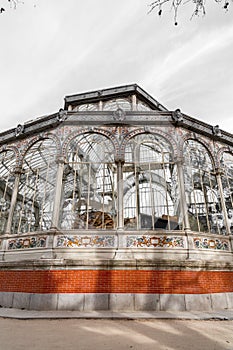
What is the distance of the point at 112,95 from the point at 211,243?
10.2m

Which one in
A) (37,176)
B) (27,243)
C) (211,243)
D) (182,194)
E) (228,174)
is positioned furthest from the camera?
(228,174)

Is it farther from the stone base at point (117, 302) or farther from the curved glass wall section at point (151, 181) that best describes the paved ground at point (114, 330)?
the curved glass wall section at point (151, 181)

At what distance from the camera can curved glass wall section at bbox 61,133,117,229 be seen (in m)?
9.45

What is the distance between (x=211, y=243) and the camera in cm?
812

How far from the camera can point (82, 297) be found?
21.3 feet

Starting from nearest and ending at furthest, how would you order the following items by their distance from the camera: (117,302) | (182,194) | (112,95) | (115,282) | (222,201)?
1. (117,302)
2. (115,282)
3. (182,194)
4. (222,201)
5. (112,95)

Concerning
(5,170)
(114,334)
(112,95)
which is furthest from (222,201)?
(5,170)

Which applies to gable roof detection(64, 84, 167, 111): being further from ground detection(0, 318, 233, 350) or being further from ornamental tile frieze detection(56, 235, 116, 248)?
ground detection(0, 318, 233, 350)

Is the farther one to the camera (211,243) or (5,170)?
(5,170)

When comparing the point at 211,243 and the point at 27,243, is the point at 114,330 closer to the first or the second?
the point at 27,243

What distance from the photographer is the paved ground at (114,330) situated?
148 inches

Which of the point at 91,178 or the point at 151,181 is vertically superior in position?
the point at 91,178

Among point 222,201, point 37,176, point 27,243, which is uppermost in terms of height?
point 37,176

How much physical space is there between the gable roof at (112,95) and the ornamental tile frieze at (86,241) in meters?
9.47
